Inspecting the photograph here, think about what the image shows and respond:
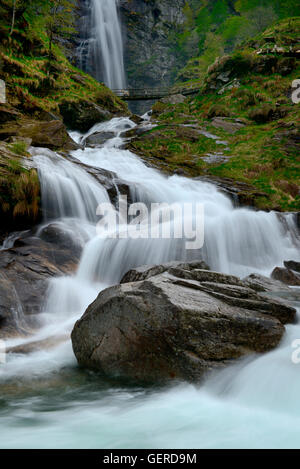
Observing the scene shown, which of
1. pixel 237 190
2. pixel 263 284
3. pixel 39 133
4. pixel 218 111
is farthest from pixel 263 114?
pixel 263 284

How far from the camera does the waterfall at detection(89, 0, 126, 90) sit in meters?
46.1

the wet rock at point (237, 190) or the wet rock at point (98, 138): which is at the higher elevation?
the wet rock at point (98, 138)

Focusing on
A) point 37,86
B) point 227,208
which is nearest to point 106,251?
point 227,208

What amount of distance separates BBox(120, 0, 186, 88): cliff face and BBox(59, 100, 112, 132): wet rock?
1352 inches

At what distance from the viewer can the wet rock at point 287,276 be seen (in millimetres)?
7199

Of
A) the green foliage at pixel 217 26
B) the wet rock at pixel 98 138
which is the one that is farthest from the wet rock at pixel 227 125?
the green foliage at pixel 217 26

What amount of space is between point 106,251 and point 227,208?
5.75 m

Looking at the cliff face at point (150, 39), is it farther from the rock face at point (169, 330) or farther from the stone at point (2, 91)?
the rock face at point (169, 330)

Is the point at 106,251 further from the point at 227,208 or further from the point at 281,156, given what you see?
the point at 281,156

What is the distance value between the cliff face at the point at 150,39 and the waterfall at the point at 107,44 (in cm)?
185

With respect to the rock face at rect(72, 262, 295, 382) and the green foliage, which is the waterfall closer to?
the green foliage

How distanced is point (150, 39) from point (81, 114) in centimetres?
4344

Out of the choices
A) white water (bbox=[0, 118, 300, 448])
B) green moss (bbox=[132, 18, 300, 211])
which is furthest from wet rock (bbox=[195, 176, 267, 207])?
white water (bbox=[0, 118, 300, 448])

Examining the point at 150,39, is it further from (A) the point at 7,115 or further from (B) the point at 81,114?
(A) the point at 7,115
